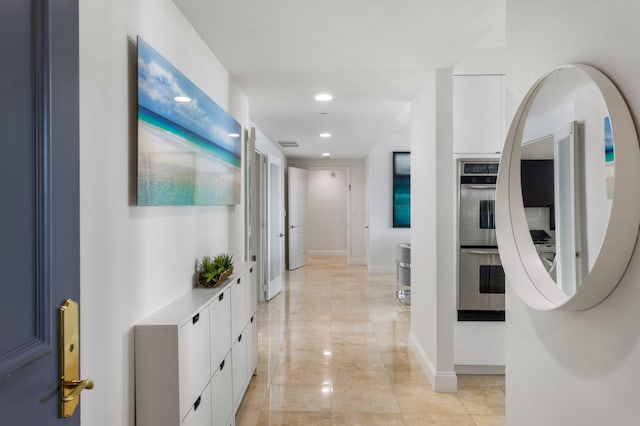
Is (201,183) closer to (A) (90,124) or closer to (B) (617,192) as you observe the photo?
(A) (90,124)

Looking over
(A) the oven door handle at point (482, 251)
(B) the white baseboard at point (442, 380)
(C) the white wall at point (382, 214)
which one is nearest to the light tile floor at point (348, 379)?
(B) the white baseboard at point (442, 380)

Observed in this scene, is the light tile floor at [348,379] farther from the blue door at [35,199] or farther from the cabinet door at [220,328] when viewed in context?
the blue door at [35,199]

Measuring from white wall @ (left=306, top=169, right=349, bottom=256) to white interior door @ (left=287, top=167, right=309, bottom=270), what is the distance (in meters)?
1.52

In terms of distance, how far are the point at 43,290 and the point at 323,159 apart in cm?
879

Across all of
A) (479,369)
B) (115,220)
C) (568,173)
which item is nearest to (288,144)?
(479,369)

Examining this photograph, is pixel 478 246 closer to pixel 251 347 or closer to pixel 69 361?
pixel 251 347

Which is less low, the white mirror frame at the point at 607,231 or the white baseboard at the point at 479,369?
the white mirror frame at the point at 607,231

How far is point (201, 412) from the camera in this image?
6.17ft

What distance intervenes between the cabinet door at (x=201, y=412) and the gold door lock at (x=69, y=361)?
0.84m

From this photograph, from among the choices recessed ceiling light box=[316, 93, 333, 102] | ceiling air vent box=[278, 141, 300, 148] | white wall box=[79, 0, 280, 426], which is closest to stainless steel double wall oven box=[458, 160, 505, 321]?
recessed ceiling light box=[316, 93, 333, 102]

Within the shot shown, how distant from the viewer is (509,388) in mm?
1739

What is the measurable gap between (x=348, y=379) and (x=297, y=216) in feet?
18.1

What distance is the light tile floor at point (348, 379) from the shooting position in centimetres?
265

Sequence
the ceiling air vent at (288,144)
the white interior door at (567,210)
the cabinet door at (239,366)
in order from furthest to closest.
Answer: the ceiling air vent at (288,144) → the cabinet door at (239,366) → the white interior door at (567,210)
